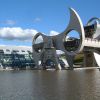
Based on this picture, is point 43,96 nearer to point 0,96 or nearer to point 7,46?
point 0,96

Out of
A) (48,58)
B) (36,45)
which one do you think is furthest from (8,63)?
(48,58)

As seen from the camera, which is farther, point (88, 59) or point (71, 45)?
point (88, 59)

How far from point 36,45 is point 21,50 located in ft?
118

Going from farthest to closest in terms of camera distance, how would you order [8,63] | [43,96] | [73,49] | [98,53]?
[8,63] < [98,53] < [73,49] < [43,96]

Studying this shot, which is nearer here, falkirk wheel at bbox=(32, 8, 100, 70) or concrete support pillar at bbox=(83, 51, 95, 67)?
falkirk wheel at bbox=(32, 8, 100, 70)

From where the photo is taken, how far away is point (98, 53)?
124m

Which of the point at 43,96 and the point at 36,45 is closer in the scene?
the point at 43,96

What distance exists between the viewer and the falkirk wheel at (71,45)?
111 m

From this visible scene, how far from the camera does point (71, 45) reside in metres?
113

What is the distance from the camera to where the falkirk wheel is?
11131cm

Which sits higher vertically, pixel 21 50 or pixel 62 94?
pixel 21 50

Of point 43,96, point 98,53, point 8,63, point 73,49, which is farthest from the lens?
point 8,63

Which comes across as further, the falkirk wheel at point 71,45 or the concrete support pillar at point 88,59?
the concrete support pillar at point 88,59

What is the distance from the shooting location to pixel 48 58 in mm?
120375
